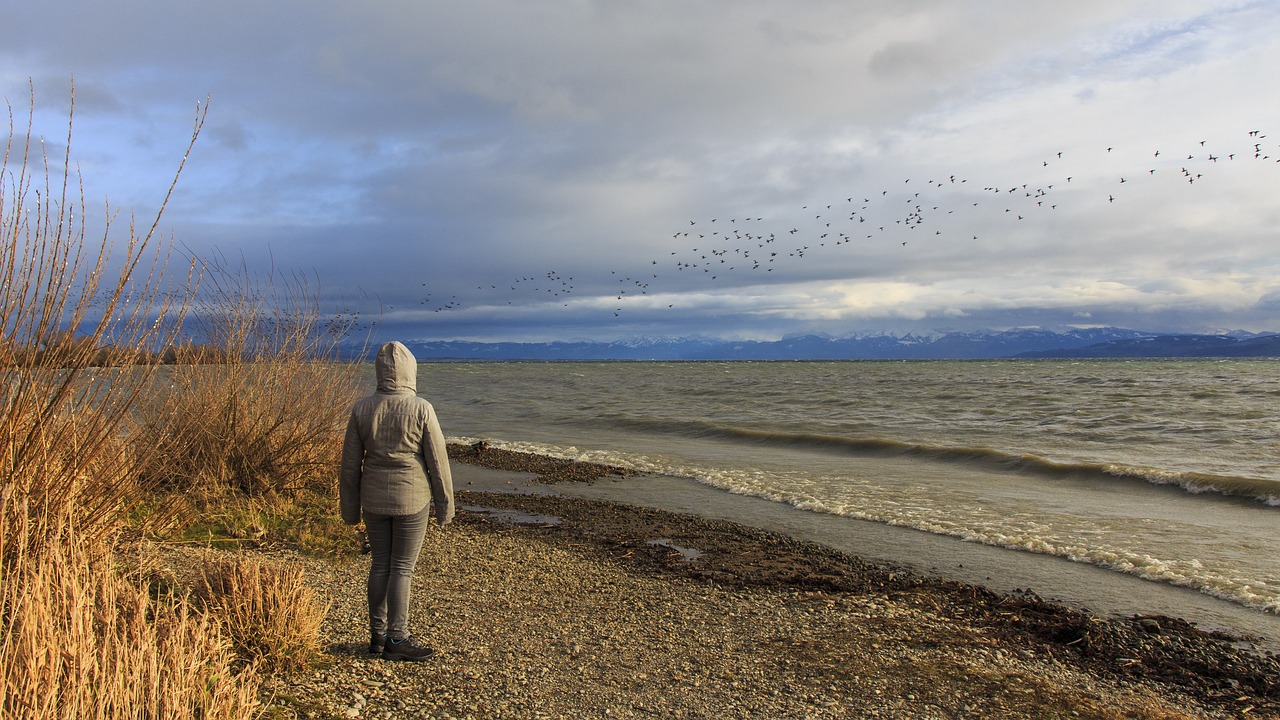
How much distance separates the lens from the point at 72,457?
4.88 metres

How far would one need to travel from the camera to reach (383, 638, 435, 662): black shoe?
5301 millimetres

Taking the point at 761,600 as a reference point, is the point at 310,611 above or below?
above

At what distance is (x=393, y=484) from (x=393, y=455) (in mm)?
203

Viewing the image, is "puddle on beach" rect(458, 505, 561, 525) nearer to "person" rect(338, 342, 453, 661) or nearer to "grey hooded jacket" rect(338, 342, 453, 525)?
"person" rect(338, 342, 453, 661)

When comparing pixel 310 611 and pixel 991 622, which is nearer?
pixel 310 611

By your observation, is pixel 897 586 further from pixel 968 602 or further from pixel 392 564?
pixel 392 564

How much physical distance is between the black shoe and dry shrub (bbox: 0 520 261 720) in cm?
115

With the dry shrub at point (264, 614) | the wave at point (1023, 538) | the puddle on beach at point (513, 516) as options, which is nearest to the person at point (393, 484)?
the dry shrub at point (264, 614)

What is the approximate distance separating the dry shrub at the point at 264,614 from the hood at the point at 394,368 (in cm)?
149

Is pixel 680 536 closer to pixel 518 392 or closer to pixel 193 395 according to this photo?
pixel 193 395

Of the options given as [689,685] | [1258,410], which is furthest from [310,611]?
[1258,410]

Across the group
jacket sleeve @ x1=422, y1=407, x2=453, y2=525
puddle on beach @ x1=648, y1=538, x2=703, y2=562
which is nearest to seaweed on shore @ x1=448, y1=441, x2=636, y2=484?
puddle on beach @ x1=648, y1=538, x2=703, y2=562

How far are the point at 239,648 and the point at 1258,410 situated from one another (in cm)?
3509

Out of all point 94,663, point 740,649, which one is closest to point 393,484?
point 94,663
